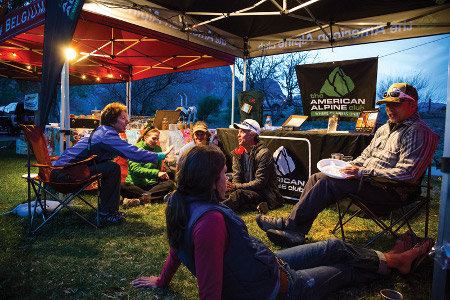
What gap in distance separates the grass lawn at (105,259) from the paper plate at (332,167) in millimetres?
783

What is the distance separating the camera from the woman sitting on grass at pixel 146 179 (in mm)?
4184

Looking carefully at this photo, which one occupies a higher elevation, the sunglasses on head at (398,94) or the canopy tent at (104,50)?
the canopy tent at (104,50)

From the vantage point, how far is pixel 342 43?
516 centimetres

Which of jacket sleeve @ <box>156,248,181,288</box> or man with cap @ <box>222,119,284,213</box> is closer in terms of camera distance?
jacket sleeve @ <box>156,248,181,288</box>

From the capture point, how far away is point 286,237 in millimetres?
2609

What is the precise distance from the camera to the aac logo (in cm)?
443

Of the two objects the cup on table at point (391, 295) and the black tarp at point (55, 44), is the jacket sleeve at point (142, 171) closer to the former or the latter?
the black tarp at point (55, 44)

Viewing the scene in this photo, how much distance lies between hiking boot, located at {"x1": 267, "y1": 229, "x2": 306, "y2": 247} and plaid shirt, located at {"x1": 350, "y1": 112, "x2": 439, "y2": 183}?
2.59 feet

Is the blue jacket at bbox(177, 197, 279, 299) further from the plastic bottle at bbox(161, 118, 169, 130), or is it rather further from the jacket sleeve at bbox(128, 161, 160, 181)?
the plastic bottle at bbox(161, 118, 169, 130)

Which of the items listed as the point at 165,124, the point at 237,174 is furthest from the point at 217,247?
the point at 165,124

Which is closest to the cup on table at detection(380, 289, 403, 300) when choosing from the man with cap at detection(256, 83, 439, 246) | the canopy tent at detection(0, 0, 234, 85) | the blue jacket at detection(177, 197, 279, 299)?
the blue jacket at detection(177, 197, 279, 299)

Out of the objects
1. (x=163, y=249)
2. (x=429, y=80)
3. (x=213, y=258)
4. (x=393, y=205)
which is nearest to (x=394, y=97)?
(x=393, y=205)

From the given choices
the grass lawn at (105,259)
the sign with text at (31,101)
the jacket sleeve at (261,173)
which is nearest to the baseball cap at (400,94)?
the grass lawn at (105,259)

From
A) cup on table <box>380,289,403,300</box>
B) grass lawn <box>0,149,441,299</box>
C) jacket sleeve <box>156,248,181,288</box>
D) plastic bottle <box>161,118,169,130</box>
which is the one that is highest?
plastic bottle <box>161,118,169,130</box>
